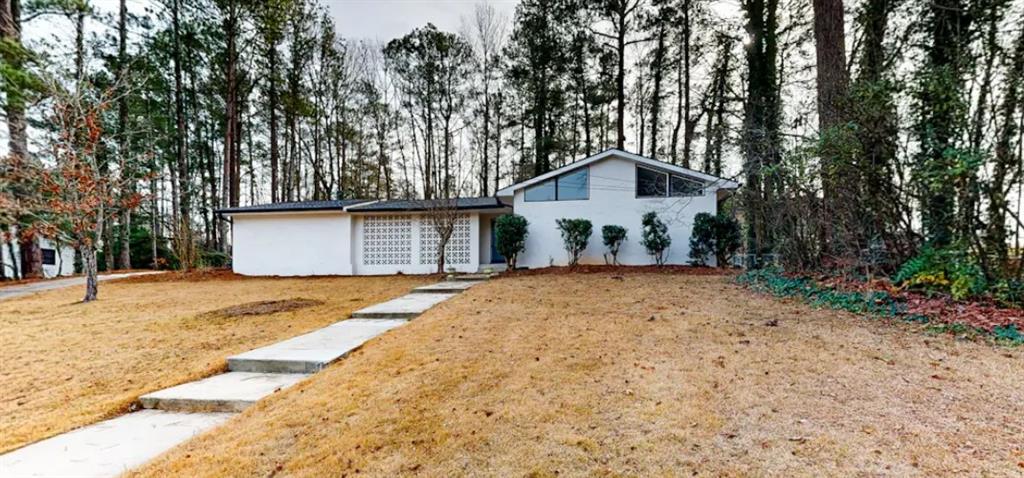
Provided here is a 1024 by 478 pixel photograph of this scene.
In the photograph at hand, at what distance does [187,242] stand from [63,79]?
672 centimetres

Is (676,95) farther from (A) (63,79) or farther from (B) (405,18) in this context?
(A) (63,79)

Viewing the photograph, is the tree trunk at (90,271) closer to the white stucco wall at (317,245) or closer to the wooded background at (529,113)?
the wooded background at (529,113)

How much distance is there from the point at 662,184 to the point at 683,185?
638mm

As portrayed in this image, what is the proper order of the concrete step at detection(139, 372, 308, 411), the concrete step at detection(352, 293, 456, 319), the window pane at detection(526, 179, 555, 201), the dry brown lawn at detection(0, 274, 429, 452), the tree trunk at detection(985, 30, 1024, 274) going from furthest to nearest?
the window pane at detection(526, 179, 555, 201) < the concrete step at detection(352, 293, 456, 319) < the tree trunk at detection(985, 30, 1024, 274) < the dry brown lawn at detection(0, 274, 429, 452) < the concrete step at detection(139, 372, 308, 411)

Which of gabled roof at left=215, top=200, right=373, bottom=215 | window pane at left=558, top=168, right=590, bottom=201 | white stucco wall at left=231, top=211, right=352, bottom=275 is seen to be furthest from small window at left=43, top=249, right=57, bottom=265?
window pane at left=558, top=168, right=590, bottom=201

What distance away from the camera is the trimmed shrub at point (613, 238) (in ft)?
43.1

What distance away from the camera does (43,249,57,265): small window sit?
799 inches

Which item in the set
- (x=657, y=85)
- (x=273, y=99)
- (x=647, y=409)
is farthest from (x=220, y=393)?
(x=273, y=99)

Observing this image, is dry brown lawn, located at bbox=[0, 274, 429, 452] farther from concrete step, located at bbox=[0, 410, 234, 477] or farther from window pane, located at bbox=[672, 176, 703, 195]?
window pane, located at bbox=[672, 176, 703, 195]

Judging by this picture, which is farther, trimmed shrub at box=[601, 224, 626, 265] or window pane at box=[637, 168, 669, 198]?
window pane at box=[637, 168, 669, 198]

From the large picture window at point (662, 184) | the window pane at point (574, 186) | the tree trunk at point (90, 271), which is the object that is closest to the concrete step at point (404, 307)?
the window pane at point (574, 186)

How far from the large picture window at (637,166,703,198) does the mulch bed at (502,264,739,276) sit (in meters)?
2.33

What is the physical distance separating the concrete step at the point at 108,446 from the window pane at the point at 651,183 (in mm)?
12495

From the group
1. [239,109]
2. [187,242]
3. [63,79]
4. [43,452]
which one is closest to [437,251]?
[187,242]
